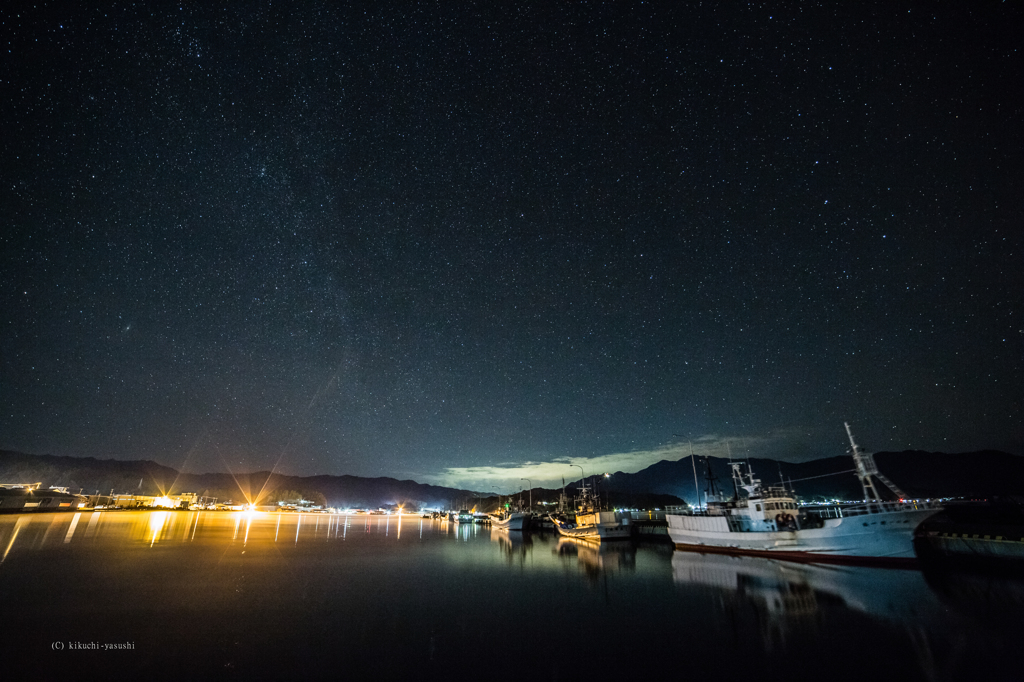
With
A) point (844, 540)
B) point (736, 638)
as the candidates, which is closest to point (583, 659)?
point (736, 638)

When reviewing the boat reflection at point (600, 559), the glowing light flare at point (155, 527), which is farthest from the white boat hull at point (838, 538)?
the glowing light flare at point (155, 527)

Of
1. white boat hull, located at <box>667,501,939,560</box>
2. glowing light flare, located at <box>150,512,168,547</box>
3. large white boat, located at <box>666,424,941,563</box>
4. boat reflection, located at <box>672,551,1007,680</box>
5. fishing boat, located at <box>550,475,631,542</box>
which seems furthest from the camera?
fishing boat, located at <box>550,475,631,542</box>

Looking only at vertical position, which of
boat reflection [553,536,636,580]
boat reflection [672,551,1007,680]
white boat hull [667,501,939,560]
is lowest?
boat reflection [672,551,1007,680]

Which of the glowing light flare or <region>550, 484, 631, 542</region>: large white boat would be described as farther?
<region>550, 484, 631, 542</region>: large white boat

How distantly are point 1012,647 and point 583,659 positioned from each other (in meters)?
15.9

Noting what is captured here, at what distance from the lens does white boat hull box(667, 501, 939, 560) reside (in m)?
33.8

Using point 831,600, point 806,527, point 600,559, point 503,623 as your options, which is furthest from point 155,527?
point 806,527

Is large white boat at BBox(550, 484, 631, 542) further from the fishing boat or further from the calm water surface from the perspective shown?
the calm water surface

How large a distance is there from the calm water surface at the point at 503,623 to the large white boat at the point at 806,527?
2458mm

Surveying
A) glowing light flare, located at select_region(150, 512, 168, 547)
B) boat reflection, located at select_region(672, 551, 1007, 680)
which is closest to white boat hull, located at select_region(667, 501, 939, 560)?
boat reflection, located at select_region(672, 551, 1007, 680)

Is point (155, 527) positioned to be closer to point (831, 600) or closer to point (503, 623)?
point (503, 623)

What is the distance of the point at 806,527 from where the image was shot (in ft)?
144

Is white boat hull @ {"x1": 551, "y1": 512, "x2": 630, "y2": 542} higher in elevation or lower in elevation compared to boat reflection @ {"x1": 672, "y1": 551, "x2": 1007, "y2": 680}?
higher

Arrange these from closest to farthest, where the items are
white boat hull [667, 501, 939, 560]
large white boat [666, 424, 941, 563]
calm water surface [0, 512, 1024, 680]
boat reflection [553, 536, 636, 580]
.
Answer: calm water surface [0, 512, 1024, 680] → white boat hull [667, 501, 939, 560] → large white boat [666, 424, 941, 563] → boat reflection [553, 536, 636, 580]
